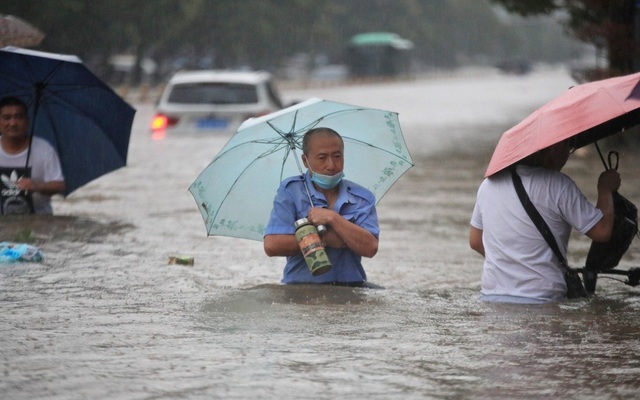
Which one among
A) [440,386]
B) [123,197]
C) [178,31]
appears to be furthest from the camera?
[178,31]

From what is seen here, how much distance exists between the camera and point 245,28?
274 ft

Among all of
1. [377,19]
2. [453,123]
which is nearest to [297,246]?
[453,123]

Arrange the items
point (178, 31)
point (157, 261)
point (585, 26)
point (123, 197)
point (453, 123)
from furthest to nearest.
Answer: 1. point (178, 31)
2. point (453, 123)
3. point (585, 26)
4. point (123, 197)
5. point (157, 261)

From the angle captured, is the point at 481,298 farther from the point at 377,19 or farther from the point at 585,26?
the point at 377,19

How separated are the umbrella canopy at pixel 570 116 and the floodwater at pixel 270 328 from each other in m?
0.88

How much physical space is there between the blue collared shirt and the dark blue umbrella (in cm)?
380

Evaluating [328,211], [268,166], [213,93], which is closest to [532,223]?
[328,211]

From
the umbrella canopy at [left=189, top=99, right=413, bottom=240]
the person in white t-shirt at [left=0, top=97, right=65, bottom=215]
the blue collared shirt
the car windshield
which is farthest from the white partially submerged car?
the blue collared shirt

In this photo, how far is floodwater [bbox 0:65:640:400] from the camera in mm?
5336

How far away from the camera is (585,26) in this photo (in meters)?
21.6

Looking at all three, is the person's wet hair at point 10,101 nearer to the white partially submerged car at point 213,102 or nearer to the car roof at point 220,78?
the white partially submerged car at point 213,102

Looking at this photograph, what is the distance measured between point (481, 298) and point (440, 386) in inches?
82.6

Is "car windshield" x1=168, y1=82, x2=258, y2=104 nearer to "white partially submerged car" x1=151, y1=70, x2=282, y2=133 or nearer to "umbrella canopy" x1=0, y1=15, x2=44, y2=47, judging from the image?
"white partially submerged car" x1=151, y1=70, x2=282, y2=133

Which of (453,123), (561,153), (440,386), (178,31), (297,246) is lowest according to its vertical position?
(440,386)
